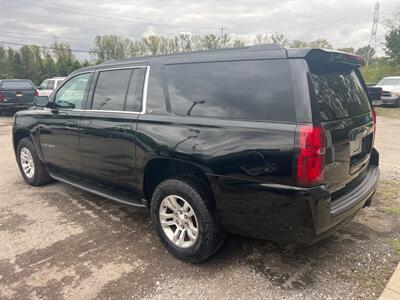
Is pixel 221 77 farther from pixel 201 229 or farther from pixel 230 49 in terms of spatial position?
pixel 201 229

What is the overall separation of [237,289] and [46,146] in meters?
3.41

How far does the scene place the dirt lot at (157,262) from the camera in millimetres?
2766

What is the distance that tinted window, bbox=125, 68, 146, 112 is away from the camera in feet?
11.4

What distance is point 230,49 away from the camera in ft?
9.78

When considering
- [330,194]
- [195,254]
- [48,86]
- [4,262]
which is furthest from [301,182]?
[48,86]

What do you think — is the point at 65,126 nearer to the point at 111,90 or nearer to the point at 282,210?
the point at 111,90

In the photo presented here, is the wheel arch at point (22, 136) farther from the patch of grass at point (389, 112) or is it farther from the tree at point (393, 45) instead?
the tree at point (393, 45)

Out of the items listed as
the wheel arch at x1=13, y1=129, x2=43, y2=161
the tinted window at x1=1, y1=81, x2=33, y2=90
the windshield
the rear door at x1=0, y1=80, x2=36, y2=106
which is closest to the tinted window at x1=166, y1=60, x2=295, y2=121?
the wheel arch at x1=13, y1=129, x2=43, y2=161

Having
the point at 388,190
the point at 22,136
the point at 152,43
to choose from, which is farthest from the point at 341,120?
the point at 152,43

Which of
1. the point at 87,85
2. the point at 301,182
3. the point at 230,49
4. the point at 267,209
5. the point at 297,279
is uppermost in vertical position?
the point at 230,49

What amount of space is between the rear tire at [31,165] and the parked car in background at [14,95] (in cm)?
1099

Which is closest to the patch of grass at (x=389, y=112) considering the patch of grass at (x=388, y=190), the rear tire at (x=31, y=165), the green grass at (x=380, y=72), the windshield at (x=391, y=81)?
the windshield at (x=391, y=81)

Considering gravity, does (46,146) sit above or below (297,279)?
above

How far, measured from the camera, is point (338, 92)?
285 cm
